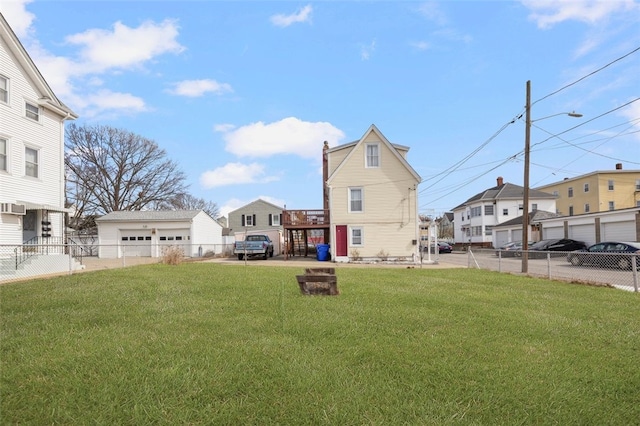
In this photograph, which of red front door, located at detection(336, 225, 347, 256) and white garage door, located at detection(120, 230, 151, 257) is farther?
white garage door, located at detection(120, 230, 151, 257)

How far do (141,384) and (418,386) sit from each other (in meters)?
2.57

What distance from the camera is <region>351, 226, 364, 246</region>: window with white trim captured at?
2647cm

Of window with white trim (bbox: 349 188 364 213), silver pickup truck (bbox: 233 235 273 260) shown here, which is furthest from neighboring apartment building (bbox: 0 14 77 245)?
window with white trim (bbox: 349 188 364 213)

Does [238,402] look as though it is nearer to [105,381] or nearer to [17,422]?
[105,381]

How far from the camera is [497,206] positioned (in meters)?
47.8

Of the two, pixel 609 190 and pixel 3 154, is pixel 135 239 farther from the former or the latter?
pixel 609 190

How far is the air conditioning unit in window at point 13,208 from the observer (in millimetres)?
14812

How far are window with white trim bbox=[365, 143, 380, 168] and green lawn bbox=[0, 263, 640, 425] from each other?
19.5 meters

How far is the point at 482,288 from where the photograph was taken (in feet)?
34.7

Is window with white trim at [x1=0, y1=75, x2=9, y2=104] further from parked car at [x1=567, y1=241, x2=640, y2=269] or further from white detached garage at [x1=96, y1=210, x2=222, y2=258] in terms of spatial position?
parked car at [x1=567, y1=241, x2=640, y2=269]

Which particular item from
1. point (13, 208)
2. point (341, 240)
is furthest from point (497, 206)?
point (13, 208)

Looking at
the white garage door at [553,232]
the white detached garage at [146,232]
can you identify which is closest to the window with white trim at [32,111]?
the white detached garage at [146,232]

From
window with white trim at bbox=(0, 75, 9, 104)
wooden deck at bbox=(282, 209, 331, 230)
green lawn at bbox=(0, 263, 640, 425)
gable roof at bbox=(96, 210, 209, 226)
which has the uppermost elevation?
window with white trim at bbox=(0, 75, 9, 104)

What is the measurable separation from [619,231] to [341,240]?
758 inches
